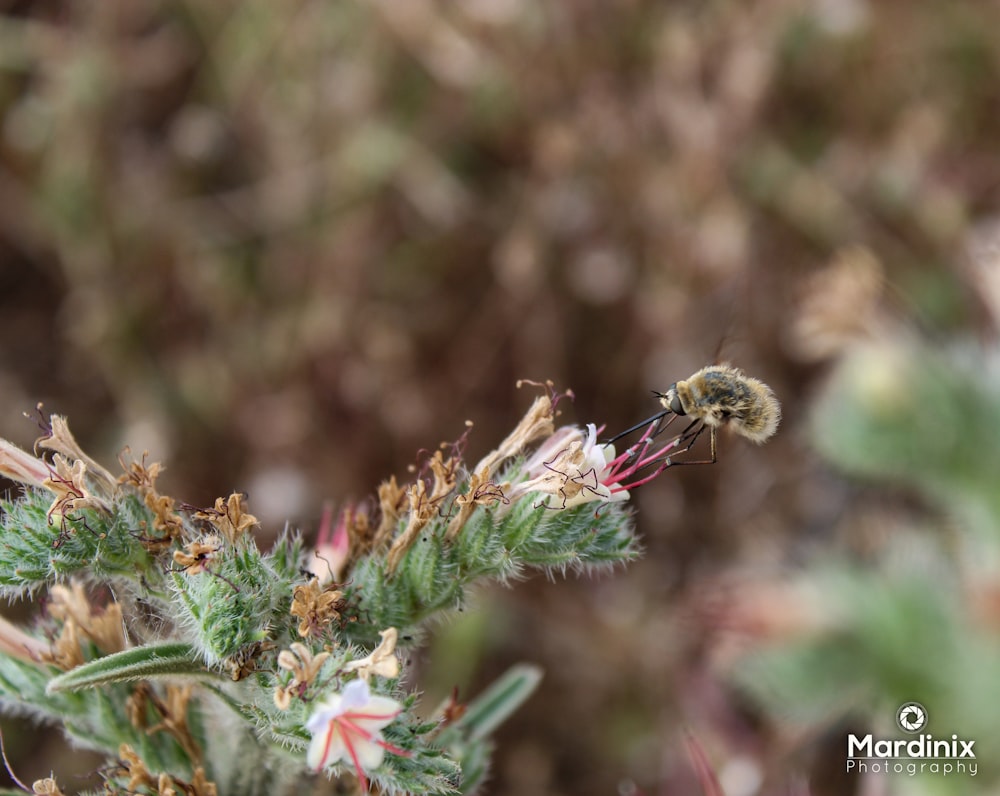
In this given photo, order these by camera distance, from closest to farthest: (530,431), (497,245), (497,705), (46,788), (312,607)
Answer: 1. (312,607)
2. (46,788)
3. (530,431)
4. (497,705)
5. (497,245)

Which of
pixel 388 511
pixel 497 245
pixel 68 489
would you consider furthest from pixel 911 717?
pixel 497 245

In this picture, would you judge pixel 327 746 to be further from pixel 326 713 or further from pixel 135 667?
pixel 135 667

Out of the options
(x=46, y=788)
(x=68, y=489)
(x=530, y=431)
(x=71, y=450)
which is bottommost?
(x=46, y=788)

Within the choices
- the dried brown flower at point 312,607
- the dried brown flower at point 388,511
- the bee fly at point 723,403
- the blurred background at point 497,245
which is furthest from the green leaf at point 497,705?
the blurred background at point 497,245

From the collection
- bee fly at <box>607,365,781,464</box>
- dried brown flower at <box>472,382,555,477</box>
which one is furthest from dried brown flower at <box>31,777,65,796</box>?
bee fly at <box>607,365,781,464</box>

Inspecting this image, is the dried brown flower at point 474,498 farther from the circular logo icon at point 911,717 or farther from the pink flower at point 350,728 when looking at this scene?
the circular logo icon at point 911,717

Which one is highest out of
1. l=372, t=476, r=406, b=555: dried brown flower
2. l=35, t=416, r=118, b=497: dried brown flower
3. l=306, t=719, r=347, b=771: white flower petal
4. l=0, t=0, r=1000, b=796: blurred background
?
l=0, t=0, r=1000, b=796: blurred background

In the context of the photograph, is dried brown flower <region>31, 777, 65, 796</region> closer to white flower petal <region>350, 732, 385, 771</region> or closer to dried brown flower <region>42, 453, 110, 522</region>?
dried brown flower <region>42, 453, 110, 522</region>

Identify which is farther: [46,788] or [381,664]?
[46,788]
